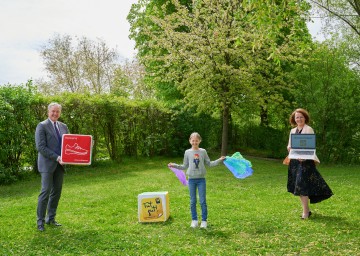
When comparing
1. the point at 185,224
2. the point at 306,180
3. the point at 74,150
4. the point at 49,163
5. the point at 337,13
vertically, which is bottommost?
the point at 185,224

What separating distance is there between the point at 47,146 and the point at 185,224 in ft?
9.83

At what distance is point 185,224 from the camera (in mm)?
7527

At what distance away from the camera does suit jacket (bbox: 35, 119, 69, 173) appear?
7.27 meters

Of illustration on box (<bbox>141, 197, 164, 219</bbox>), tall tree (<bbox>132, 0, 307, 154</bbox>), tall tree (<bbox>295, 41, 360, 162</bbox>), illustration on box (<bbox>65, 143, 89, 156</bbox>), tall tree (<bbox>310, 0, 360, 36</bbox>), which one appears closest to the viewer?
illustration on box (<bbox>65, 143, 89, 156</bbox>)

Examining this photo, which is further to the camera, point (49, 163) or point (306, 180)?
point (306, 180)

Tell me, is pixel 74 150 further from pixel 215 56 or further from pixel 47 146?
pixel 215 56

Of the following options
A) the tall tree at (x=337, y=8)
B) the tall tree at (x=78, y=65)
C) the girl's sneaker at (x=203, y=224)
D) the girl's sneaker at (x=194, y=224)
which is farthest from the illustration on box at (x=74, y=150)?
the tall tree at (x=78, y=65)

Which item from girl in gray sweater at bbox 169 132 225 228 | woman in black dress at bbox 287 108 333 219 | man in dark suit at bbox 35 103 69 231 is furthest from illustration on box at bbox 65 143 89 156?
woman in black dress at bbox 287 108 333 219

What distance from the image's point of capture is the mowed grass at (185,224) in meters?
6.13

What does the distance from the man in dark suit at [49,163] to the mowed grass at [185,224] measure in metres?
0.41

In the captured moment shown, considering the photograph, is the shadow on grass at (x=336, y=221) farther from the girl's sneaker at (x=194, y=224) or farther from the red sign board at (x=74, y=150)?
the red sign board at (x=74, y=150)

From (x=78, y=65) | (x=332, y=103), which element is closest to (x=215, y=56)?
(x=332, y=103)

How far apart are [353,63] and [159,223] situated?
98.9ft

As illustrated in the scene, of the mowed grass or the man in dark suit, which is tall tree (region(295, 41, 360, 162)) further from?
the man in dark suit
